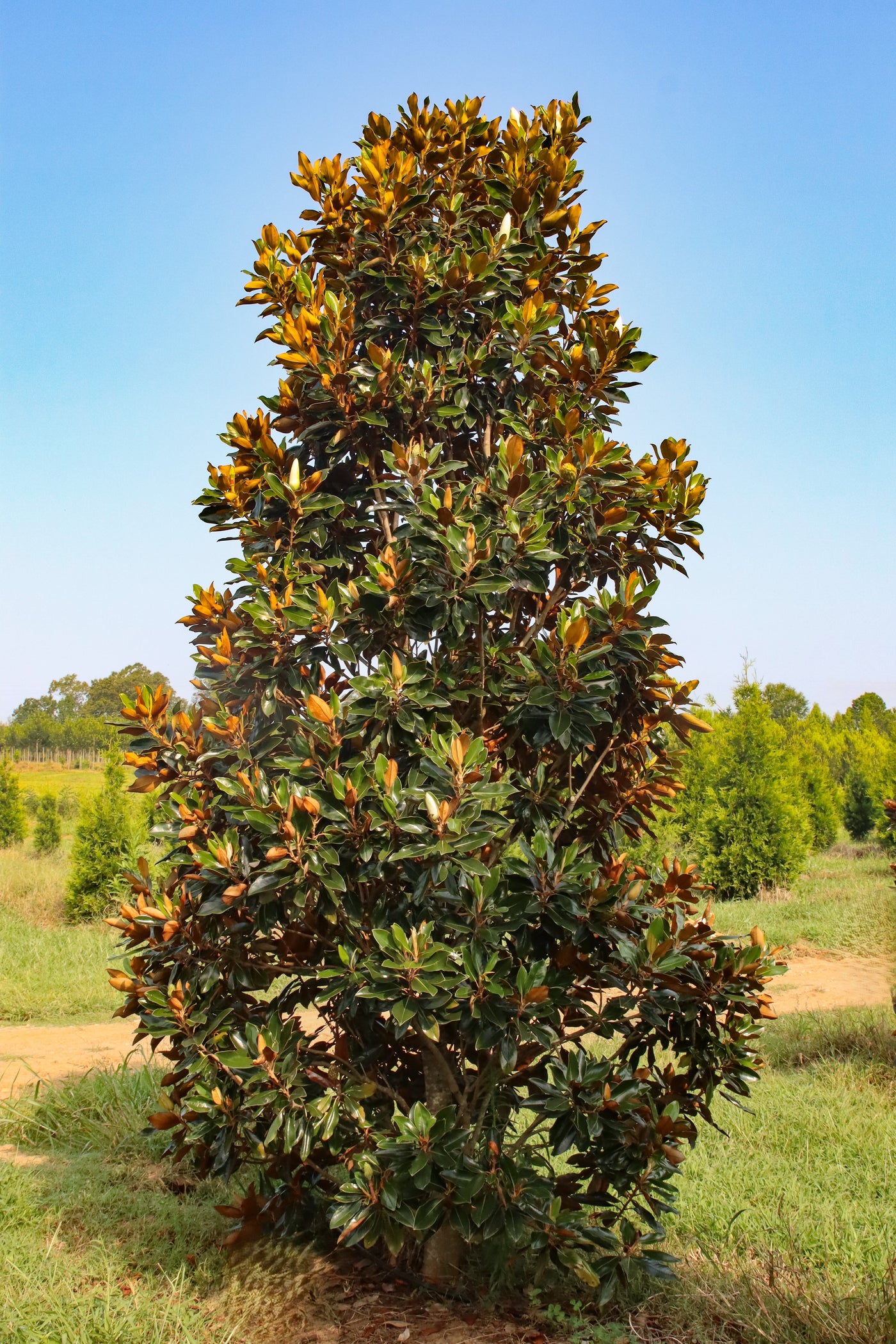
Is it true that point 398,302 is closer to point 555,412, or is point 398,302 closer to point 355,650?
point 555,412

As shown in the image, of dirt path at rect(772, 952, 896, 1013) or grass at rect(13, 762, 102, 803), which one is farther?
grass at rect(13, 762, 102, 803)

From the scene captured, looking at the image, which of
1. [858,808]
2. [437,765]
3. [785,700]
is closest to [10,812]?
[437,765]

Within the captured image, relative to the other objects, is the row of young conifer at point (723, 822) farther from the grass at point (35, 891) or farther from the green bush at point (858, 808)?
the green bush at point (858, 808)

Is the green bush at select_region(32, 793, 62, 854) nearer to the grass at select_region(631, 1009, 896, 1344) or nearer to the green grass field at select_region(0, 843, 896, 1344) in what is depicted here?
the green grass field at select_region(0, 843, 896, 1344)

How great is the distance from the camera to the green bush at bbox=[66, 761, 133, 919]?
12930 millimetres

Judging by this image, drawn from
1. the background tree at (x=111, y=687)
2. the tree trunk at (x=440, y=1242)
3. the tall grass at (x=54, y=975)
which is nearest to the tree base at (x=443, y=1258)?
the tree trunk at (x=440, y=1242)

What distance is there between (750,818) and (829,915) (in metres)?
2.32

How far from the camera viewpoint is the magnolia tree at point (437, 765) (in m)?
2.72

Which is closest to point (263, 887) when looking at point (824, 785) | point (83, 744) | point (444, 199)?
point (444, 199)

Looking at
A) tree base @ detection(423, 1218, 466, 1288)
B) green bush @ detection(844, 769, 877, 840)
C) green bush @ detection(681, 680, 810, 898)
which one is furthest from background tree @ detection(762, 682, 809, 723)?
tree base @ detection(423, 1218, 466, 1288)

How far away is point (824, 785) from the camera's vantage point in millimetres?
21578

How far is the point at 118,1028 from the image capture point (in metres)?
8.09

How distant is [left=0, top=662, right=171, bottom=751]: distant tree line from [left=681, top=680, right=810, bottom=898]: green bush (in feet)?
115

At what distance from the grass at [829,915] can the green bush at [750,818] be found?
1.49 feet
